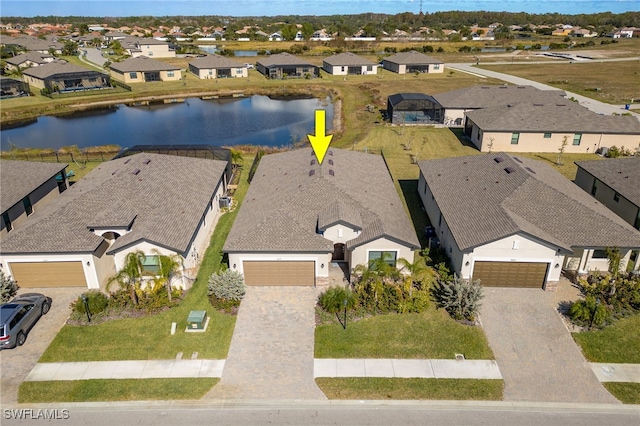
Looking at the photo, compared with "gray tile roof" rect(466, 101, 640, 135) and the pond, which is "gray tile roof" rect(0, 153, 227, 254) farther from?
"gray tile roof" rect(466, 101, 640, 135)

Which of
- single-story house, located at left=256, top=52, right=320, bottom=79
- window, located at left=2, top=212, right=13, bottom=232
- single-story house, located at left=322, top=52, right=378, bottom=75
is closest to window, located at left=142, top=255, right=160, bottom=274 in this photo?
window, located at left=2, top=212, right=13, bottom=232

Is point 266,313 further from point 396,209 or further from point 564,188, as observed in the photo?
point 564,188

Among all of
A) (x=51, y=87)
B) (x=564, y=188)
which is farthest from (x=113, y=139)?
(x=564, y=188)

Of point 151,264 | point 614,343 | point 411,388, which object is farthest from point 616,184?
point 151,264

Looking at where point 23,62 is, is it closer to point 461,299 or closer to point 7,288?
point 7,288

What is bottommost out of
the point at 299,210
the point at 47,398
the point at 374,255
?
the point at 47,398

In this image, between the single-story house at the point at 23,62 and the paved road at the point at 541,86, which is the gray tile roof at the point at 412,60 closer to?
the paved road at the point at 541,86

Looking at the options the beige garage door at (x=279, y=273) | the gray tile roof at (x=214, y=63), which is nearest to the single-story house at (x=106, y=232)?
the beige garage door at (x=279, y=273)

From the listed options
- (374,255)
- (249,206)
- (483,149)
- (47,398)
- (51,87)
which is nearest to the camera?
(47,398)
